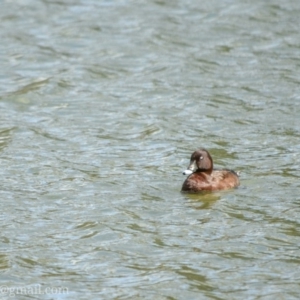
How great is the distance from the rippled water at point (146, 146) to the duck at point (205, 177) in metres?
0.12

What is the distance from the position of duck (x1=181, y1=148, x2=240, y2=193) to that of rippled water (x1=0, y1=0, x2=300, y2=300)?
12 cm

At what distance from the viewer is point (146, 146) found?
13.2 meters

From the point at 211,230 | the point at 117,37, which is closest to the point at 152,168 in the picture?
the point at 211,230

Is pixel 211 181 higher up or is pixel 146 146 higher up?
pixel 211 181

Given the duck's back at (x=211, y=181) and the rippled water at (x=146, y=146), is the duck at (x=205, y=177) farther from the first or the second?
→ the rippled water at (x=146, y=146)

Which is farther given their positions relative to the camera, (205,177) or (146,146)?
(146,146)

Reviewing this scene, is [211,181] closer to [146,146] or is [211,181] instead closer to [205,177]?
[205,177]

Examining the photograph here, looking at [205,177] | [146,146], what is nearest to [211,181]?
[205,177]

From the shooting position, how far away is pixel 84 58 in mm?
17375

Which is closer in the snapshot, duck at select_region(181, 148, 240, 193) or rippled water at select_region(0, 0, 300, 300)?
rippled water at select_region(0, 0, 300, 300)

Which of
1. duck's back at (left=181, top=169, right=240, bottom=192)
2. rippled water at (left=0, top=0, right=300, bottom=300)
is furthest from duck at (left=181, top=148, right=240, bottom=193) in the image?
rippled water at (left=0, top=0, right=300, bottom=300)

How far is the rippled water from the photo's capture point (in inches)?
352

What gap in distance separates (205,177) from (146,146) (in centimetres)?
188

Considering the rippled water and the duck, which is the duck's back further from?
the rippled water
